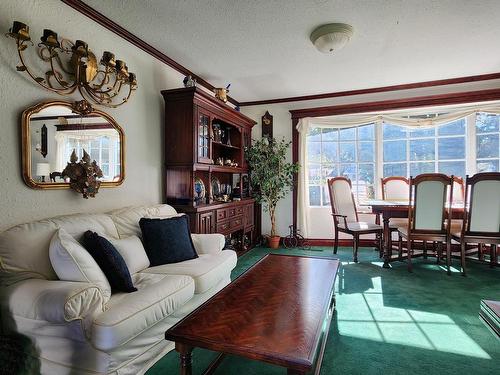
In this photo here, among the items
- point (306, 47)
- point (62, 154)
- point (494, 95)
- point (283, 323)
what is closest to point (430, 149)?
point (494, 95)

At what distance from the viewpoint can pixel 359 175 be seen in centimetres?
501

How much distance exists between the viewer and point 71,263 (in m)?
1.67

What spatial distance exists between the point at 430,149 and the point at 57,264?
505 centimetres

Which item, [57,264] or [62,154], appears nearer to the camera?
[57,264]

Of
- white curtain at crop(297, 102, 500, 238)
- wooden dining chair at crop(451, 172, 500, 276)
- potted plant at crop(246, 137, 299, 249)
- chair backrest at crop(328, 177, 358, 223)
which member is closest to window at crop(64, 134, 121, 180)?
potted plant at crop(246, 137, 299, 249)

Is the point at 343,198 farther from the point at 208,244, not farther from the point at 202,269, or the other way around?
the point at 202,269

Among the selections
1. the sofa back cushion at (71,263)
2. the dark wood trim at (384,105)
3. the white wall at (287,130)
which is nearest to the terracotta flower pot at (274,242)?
the white wall at (287,130)

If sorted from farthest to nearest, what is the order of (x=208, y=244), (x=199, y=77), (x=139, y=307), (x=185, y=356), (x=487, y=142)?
1. (x=487, y=142)
2. (x=199, y=77)
3. (x=208, y=244)
4. (x=139, y=307)
5. (x=185, y=356)

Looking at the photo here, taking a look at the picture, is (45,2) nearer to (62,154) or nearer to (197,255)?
(62,154)

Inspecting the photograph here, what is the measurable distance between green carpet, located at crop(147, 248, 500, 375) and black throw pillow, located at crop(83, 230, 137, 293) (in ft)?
1.76

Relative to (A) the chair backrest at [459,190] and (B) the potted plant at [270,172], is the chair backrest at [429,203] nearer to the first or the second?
(A) the chair backrest at [459,190]

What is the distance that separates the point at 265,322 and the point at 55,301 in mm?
1035

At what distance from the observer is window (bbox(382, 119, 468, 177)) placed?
4.51 m

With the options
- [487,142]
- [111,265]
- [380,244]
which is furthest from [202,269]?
[487,142]
